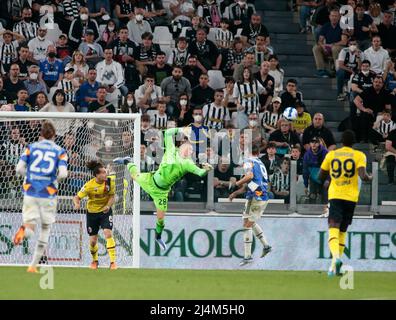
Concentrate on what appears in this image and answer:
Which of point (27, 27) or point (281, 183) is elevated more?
point (27, 27)

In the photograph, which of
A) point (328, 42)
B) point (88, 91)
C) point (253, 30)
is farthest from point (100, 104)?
point (328, 42)

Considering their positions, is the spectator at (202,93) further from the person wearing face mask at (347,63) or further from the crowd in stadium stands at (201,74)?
the person wearing face mask at (347,63)

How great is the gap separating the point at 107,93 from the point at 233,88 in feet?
8.16

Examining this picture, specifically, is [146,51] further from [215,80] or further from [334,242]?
[334,242]

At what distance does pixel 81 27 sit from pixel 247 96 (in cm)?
372

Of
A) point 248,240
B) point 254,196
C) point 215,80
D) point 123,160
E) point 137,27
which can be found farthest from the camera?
point 137,27

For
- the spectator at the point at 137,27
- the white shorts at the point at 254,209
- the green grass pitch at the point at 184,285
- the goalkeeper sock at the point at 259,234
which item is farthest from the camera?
the spectator at the point at 137,27

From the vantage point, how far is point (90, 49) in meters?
25.3

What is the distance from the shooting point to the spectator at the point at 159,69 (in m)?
25.2

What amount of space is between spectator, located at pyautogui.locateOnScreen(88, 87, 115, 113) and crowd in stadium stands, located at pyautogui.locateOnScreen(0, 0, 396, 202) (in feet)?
0.08

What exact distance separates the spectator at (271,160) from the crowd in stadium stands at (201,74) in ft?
0.06

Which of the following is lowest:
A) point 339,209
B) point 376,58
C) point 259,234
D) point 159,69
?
point 259,234

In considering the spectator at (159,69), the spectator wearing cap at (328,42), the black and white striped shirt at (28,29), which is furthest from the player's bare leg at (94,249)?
the spectator wearing cap at (328,42)
